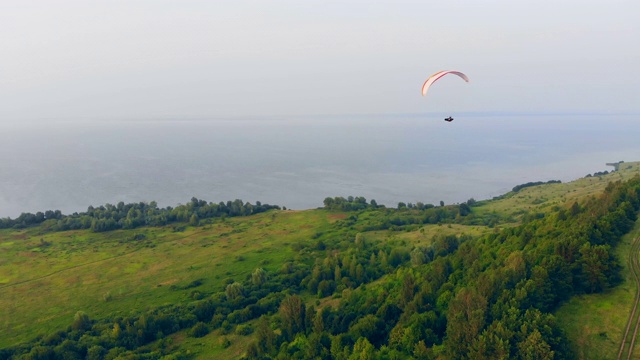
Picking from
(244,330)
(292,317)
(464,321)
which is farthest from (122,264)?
(464,321)

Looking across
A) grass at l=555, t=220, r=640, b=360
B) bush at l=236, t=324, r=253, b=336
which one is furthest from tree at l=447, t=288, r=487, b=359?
bush at l=236, t=324, r=253, b=336

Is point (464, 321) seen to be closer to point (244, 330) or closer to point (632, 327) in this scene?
point (632, 327)

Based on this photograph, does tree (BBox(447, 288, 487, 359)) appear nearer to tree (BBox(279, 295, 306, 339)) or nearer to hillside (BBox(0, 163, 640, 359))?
A: hillside (BBox(0, 163, 640, 359))

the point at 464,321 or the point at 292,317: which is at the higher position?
the point at 464,321

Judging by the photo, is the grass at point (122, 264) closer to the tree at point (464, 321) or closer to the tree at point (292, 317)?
the tree at point (292, 317)

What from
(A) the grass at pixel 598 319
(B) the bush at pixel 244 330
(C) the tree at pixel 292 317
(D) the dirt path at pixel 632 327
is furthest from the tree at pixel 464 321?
(B) the bush at pixel 244 330

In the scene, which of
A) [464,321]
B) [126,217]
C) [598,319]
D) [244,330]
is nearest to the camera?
[598,319]
